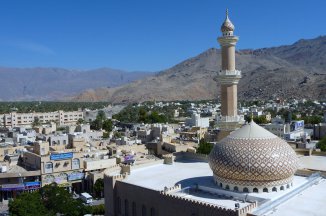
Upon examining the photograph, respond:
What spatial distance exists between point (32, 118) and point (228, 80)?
203 ft

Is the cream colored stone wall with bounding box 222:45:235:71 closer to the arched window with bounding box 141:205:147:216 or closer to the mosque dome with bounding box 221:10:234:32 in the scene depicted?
the mosque dome with bounding box 221:10:234:32

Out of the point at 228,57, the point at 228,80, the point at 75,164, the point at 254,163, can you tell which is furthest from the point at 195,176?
the point at 75,164

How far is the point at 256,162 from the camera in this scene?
47.3ft

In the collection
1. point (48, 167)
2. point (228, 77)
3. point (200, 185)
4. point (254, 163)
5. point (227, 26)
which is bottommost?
point (48, 167)

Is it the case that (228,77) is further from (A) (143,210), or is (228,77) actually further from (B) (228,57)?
(A) (143,210)

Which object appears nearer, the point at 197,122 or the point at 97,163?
the point at 97,163

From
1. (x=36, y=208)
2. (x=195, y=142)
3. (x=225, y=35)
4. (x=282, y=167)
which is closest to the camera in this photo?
(x=282, y=167)

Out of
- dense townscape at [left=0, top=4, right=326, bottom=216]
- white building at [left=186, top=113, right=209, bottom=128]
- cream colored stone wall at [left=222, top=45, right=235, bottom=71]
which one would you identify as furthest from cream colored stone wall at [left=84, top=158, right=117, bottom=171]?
white building at [left=186, top=113, right=209, bottom=128]

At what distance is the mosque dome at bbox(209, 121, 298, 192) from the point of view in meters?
14.4

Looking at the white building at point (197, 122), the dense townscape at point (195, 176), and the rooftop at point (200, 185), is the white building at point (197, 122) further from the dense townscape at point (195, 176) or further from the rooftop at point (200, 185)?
the rooftop at point (200, 185)

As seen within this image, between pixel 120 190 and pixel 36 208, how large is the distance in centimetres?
500

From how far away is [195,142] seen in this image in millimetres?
39000

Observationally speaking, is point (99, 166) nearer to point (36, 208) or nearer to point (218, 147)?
point (36, 208)

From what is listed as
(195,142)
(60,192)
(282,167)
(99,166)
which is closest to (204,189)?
(282,167)
